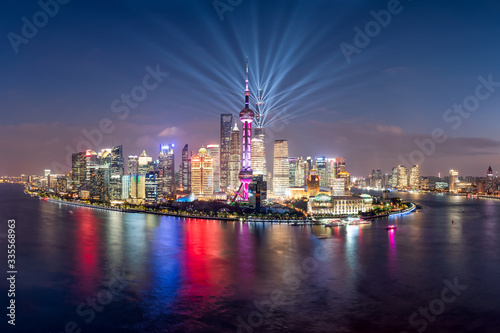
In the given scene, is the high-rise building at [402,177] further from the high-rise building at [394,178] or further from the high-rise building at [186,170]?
the high-rise building at [186,170]

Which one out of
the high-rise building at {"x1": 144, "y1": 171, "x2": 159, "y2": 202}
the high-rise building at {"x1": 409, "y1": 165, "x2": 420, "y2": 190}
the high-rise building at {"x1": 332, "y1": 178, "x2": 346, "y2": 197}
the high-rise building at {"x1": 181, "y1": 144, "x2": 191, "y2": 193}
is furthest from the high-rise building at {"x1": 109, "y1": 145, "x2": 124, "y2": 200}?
the high-rise building at {"x1": 409, "y1": 165, "x2": 420, "y2": 190}

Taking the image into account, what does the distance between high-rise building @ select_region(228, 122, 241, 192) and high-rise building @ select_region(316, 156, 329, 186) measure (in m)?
22.8

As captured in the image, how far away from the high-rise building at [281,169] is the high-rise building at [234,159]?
1020cm

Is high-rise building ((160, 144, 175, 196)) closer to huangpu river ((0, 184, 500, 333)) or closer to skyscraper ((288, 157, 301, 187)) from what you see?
skyscraper ((288, 157, 301, 187))

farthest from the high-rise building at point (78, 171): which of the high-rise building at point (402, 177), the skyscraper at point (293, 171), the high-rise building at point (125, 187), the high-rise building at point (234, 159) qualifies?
the high-rise building at point (402, 177)

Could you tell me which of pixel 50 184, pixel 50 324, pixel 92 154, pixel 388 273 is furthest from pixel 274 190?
pixel 50 324

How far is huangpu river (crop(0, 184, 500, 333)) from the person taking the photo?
46.0 feet

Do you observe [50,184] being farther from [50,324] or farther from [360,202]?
[50,324]

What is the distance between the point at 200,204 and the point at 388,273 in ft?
112

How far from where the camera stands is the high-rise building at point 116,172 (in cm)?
7356

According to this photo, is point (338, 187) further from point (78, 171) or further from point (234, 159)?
point (78, 171)

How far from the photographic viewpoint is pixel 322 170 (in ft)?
374

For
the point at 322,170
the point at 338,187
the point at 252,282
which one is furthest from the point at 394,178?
the point at 252,282

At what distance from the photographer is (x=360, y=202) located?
1973 inches
